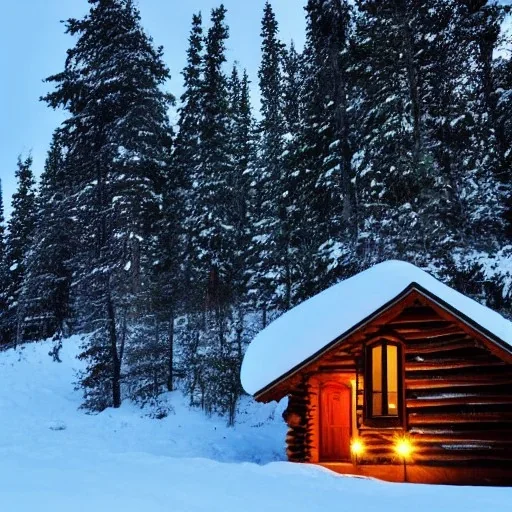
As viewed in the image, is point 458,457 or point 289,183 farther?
point 289,183

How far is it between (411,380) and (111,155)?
53.3 ft

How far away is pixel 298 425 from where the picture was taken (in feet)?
44.8

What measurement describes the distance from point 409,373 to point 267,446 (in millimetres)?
8747

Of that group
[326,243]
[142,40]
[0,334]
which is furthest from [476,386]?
[0,334]

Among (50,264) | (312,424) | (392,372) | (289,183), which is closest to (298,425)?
(312,424)

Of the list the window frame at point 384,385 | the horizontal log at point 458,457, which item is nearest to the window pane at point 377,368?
the window frame at point 384,385

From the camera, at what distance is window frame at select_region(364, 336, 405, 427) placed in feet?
41.0

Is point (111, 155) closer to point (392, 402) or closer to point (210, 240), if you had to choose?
point (210, 240)

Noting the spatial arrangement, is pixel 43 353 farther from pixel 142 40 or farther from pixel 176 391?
pixel 142 40

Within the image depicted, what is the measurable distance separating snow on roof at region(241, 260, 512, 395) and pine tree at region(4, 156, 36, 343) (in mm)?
36095

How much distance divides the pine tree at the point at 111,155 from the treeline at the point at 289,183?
78mm

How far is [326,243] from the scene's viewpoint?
22859 mm

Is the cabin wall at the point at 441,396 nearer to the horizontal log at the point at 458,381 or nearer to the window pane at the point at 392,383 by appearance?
the horizontal log at the point at 458,381

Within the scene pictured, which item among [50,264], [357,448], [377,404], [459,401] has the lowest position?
[357,448]
